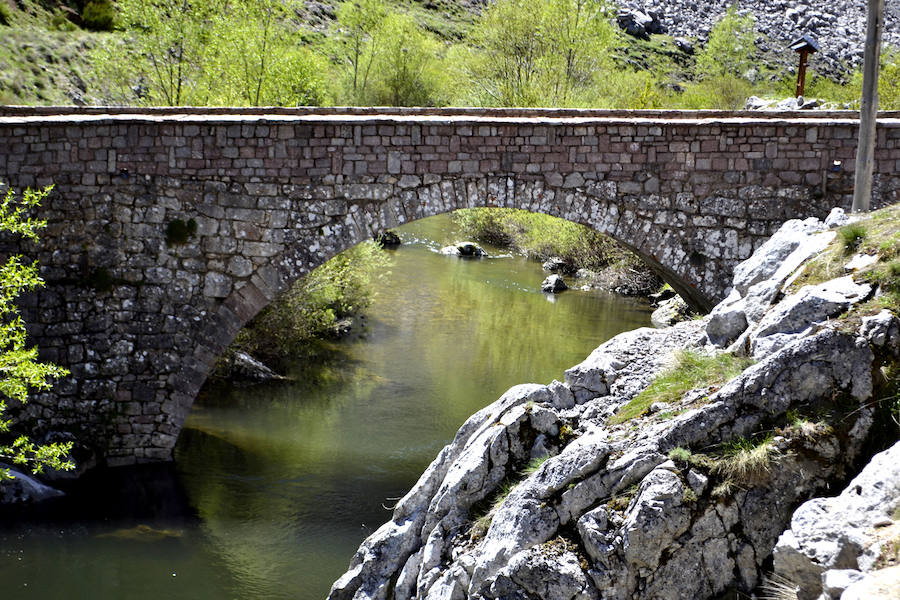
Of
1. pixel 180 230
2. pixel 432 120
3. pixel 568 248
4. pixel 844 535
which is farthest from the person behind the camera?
pixel 568 248

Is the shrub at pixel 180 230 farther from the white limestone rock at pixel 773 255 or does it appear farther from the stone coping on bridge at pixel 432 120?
the white limestone rock at pixel 773 255

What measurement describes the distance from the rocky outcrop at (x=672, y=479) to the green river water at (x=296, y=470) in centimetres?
387

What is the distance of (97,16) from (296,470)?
31703mm

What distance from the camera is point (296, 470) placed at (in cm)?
1173

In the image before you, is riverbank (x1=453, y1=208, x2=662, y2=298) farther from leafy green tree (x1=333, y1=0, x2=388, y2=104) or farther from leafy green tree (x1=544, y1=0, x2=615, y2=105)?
leafy green tree (x1=333, y1=0, x2=388, y2=104)

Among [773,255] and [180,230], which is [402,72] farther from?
[773,255]

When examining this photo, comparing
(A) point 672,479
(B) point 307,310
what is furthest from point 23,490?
(A) point 672,479

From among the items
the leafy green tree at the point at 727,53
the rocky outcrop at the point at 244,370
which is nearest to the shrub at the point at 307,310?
the rocky outcrop at the point at 244,370

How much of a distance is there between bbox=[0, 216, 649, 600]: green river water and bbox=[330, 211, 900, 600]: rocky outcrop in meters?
3.87

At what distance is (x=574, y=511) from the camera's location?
510 centimetres

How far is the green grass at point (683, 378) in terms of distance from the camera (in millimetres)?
5652

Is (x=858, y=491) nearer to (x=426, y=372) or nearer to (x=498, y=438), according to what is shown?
(x=498, y=438)

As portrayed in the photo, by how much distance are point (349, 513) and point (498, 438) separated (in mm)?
5012

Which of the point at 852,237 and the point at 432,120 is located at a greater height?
the point at 432,120
